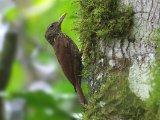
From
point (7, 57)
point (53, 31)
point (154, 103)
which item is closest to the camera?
point (154, 103)

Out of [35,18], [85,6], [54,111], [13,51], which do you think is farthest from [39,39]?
[85,6]

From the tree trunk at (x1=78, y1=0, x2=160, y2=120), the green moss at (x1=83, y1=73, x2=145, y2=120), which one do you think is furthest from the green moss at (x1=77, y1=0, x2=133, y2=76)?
the green moss at (x1=83, y1=73, x2=145, y2=120)

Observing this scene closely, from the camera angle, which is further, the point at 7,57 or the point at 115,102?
the point at 7,57

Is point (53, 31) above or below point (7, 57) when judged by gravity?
above

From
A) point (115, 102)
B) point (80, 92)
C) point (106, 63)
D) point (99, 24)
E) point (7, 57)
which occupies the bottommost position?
point (7, 57)

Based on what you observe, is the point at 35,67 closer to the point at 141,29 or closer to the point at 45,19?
the point at 45,19

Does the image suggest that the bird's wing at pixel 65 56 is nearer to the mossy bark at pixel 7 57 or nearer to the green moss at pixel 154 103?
the green moss at pixel 154 103

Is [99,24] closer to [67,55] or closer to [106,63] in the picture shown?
[106,63]

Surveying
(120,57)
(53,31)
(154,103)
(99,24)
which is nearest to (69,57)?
(53,31)
